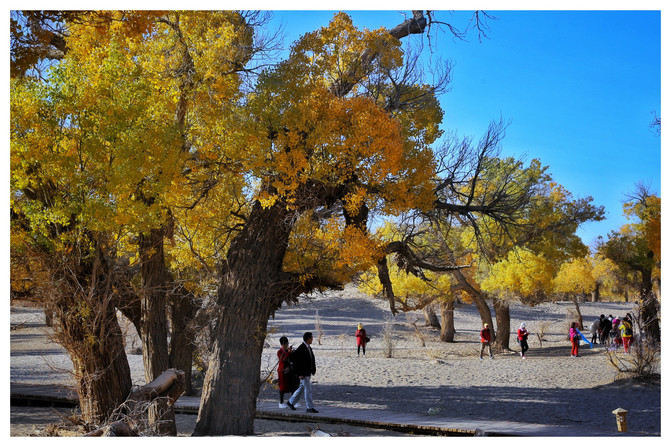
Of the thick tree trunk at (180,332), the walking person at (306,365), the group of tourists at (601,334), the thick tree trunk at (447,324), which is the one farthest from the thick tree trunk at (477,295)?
the walking person at (306,365)

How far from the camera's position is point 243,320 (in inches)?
366

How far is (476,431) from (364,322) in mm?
29648

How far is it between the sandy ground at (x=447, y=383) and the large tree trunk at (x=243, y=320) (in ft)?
1.92

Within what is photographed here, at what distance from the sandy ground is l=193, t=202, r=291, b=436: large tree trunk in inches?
23.1

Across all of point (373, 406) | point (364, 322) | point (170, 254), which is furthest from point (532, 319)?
point (170, 254)

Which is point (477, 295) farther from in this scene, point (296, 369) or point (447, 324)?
point (296, 369)

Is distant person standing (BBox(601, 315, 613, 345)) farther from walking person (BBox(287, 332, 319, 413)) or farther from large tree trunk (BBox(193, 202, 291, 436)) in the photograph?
large tree trunk (BBox(193, 202, 291, 436))

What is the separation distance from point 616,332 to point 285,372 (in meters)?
17.1

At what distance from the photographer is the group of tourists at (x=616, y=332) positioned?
18789 mm

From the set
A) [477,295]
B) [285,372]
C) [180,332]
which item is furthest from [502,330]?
[180,332]

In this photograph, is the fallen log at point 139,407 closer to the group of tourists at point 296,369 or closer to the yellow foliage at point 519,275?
the group of tourists at point 296,369
